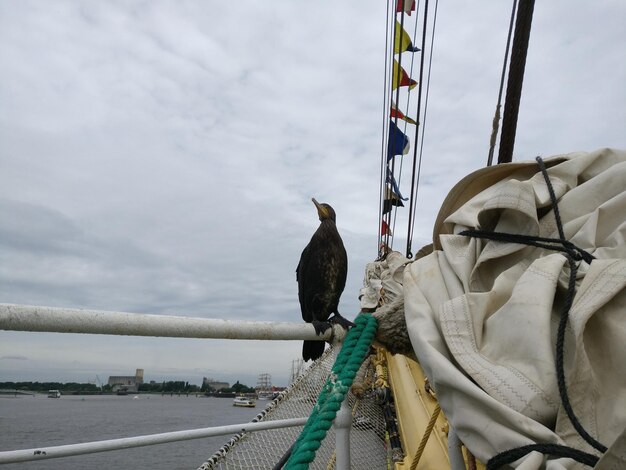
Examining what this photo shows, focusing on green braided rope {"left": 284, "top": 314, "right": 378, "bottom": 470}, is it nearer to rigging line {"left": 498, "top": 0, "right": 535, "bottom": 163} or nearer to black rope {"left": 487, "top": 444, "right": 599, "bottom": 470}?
black rope {"left": 487, "top": 444, "right": 599, "bottom": 470}

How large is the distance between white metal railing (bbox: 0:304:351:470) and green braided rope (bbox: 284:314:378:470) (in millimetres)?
139

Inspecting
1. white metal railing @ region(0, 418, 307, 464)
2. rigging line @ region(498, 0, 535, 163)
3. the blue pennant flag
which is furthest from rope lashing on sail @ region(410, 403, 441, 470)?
the blue pennant flag

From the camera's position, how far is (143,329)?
106cm

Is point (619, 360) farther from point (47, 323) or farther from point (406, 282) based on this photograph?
point (47, 323)

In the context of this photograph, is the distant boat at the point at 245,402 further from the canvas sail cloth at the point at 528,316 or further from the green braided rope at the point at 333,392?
the canvas sail cloth at the point at 528,316

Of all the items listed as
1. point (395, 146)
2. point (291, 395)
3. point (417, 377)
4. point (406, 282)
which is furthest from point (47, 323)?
point (395, 146)

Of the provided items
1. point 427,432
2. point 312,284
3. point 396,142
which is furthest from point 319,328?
point 396,142

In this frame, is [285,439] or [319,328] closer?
[319,328]

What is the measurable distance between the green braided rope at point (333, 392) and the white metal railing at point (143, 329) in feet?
0.46

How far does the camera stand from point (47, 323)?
3.04ft

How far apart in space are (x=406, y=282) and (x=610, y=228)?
21.4 inches

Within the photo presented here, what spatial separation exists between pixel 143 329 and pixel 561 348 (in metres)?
0.90

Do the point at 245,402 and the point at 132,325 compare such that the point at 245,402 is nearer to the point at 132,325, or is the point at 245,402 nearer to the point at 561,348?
the point at 132,325

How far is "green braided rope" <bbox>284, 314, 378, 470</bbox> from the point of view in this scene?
988 mm
